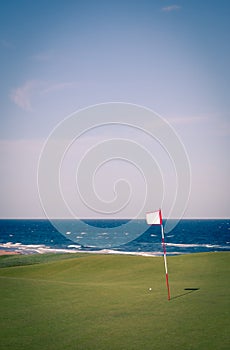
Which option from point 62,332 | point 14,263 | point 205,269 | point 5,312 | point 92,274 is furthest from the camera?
point 14,263

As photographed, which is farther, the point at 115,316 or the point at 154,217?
the point at 154,217

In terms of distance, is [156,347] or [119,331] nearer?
[156,347]

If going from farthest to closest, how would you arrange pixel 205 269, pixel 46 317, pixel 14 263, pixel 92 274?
1. pixel 14 263
2. pixel 92 274
3. pixel 205 269
4. pixel 46 317

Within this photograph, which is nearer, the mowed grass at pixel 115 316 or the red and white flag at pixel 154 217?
the mowed grass at pixel 115 316

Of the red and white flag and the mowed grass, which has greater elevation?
the red and white flag

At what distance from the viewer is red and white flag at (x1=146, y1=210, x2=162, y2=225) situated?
13.2m

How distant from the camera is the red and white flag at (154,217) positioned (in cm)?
1322

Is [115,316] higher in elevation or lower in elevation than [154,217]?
lower

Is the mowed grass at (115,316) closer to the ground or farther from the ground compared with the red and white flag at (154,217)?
closer to the ground

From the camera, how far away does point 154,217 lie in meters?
13.4

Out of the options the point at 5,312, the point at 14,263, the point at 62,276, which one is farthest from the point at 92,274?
the point at 14,263

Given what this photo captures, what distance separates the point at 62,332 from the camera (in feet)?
29.2

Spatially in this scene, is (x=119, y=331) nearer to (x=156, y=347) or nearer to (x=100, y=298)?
(x=156, y=347)

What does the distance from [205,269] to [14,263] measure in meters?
28.7
